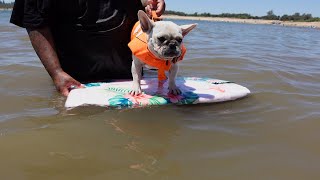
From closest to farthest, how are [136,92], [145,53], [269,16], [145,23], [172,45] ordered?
[172,45] < [145,23] < [145,53] < [136,92] < [269,16]

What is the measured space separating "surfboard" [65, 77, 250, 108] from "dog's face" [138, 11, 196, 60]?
1.85 ft

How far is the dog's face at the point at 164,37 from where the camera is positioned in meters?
4.38

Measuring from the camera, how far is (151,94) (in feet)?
16.4

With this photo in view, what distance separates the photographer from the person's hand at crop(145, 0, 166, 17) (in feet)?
18.5

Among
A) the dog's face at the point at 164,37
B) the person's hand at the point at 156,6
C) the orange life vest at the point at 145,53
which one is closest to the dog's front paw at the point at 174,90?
the orange life vest at the point at 145,53

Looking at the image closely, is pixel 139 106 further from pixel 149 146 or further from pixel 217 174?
pixel 217 174

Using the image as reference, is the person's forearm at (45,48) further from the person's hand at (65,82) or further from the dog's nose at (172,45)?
the dog's nose at (172,45)

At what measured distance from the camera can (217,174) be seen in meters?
2.99

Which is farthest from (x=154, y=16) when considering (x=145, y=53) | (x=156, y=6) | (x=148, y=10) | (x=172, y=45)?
(x=172, y=45)

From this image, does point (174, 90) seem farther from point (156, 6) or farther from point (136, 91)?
point (156, 6)

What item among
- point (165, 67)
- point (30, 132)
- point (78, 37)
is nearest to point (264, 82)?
point (165, 67)

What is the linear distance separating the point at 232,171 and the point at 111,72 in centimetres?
297

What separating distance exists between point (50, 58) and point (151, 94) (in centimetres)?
126

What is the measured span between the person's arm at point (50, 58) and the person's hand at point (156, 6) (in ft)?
4.36
